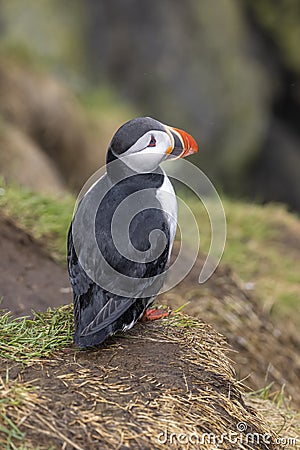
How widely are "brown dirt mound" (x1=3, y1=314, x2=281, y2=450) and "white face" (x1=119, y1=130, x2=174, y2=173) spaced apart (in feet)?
2.47

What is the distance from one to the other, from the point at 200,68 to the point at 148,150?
9944mm

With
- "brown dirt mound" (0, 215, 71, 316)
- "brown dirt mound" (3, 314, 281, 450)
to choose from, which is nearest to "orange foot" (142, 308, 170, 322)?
"brown dirt mound" (3, 314, 281, 450)

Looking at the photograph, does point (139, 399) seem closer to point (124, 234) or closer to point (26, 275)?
point (124, 234)

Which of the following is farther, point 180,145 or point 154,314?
point 154,314

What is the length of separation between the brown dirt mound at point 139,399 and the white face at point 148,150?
29.6 inches

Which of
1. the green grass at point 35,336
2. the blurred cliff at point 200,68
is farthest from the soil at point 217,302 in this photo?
the blurred cliff at point 200,68

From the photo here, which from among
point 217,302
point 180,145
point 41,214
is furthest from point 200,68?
point 180,145

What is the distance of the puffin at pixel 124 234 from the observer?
9.41ft

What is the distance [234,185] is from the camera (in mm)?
13164

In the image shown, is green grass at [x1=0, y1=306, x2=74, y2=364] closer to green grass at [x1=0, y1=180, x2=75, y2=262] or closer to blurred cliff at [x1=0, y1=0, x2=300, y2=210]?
green grass at [x1=0, y1=180, x2=75, y2=262]

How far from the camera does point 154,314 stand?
325cm

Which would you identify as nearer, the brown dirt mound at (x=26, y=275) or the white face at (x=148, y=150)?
the white face at (x=148, y=150)

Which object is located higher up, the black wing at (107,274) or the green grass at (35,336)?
the black wing at (107,274)

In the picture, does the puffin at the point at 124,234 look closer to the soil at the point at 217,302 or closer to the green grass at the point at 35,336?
the green grass at the point at 35,336
